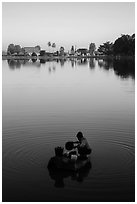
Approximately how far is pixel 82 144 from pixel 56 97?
23803mm

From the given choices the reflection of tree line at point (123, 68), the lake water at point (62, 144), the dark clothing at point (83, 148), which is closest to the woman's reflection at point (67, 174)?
the lake water at point (62, 144)

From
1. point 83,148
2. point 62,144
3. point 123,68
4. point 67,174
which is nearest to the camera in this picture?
point 67,174

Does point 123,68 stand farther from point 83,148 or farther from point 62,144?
point 83,148

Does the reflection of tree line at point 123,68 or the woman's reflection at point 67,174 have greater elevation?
the reflection of tree line at point 123,68

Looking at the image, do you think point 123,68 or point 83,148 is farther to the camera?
point 123,68

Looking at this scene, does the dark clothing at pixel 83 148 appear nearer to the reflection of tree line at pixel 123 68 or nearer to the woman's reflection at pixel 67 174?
the woman's reflection at pixel 67 174

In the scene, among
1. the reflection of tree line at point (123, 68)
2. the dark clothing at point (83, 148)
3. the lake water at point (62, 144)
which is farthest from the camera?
the reflection of tree line at point (123, 68)

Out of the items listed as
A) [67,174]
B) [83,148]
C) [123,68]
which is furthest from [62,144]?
[123,68]

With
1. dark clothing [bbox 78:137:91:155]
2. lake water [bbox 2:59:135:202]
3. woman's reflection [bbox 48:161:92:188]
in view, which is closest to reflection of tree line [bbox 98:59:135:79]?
lake water [bbox 2:59:135:202]

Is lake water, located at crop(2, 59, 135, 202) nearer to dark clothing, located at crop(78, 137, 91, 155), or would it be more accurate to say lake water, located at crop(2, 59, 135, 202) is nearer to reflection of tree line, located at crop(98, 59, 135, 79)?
dark clothing, located at crop(78, 137, 91, 155)

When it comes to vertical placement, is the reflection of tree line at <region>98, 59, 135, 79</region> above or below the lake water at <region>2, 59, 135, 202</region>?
above

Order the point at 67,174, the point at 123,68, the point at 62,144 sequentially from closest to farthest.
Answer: the point at 67,174 < the point at 62,144 < the point at 123,68

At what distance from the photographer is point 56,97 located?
4106 centimetres

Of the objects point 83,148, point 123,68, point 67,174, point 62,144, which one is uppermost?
point 123,68
